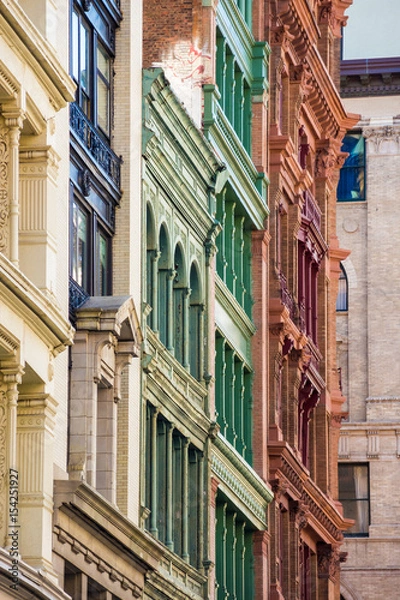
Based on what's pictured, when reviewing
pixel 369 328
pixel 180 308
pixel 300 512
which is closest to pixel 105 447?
pixel 180 308

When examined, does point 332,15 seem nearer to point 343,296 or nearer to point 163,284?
point 343,296

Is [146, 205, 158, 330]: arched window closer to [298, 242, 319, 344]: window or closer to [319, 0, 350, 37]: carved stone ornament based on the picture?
[298, 242, 319, 344]: window

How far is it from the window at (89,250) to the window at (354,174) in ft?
169

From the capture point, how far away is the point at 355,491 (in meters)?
87.0

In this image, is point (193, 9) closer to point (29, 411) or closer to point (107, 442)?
point (107, 442)

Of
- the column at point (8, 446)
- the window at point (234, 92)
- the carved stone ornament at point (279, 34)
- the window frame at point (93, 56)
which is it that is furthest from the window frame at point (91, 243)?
the carved stone ornament at point (279, 34)

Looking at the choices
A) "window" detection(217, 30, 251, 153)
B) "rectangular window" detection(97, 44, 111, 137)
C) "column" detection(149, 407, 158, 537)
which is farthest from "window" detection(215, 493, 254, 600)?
"rectangular window" detection(97, 44, 111, 137)

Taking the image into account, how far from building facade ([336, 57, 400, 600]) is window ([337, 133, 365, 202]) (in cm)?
4

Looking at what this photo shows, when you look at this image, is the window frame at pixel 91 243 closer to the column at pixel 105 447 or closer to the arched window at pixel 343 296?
the column at pixel 105 447

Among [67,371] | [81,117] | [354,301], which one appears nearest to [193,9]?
[81,117]

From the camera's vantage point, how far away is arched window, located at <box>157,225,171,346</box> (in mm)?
43938

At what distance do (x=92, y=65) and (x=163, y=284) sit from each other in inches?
249

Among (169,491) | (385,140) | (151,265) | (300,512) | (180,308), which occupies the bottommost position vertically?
(169,491)

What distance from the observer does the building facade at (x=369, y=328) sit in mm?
85375
